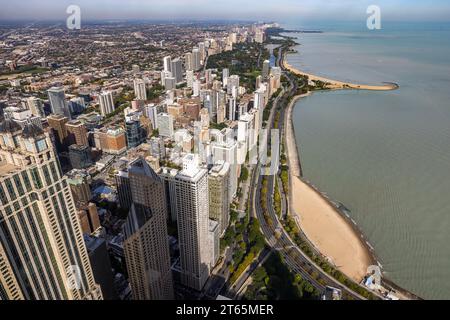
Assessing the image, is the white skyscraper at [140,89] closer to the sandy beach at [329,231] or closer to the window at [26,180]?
the sandy beach at [329,231]

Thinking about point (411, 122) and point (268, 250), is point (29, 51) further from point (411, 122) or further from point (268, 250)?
point (411, 122)

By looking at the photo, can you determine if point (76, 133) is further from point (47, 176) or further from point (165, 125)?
point (47, 176)

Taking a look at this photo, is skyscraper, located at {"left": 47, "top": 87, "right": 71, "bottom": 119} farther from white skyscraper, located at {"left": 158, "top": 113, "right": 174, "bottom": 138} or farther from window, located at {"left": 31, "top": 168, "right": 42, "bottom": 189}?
window, located at {"left": 31, "top": 168, "right": 42, "bottom": 189}

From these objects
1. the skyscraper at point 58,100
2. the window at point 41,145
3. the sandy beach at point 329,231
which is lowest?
the sandy beach at point 329,231

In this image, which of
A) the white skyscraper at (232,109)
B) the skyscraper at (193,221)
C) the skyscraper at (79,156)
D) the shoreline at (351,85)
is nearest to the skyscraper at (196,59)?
the shoreline at (351,85)

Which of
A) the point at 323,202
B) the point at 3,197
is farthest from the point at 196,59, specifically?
the point at 3,197

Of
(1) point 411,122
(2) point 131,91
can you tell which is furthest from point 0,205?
(2) point 131,91
